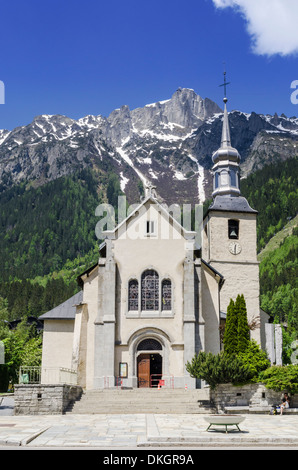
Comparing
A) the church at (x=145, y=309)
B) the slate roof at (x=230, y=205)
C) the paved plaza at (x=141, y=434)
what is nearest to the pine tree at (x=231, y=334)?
the church at (x=145, y=309)

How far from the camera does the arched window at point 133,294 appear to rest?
3729 cm

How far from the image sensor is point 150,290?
124 ft

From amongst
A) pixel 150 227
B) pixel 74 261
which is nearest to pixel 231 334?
pixel 150 227

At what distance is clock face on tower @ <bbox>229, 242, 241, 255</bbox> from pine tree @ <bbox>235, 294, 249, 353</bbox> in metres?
15.4

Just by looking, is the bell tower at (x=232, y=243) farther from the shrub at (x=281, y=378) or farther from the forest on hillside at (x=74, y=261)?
the forest on hillside at (x=74, y=261)

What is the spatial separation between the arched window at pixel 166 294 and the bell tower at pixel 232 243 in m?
10.1

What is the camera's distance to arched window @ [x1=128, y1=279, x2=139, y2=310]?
3729 centimetres

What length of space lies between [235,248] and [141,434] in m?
32.7

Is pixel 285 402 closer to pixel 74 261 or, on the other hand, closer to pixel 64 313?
pixel 64 313

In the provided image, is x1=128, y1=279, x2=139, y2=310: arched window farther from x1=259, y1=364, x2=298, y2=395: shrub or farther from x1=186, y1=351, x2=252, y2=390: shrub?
x1=259, y1=364, x2=298, y2=395: shrub

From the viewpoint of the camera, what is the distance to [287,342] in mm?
72250
